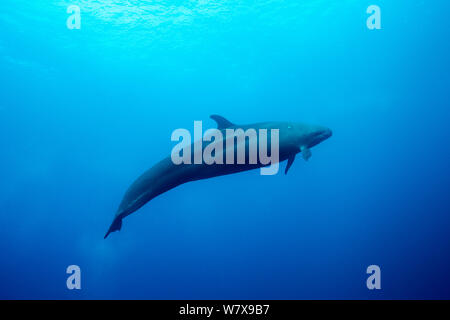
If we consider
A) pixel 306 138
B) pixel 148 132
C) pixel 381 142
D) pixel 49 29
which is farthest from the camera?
pixel 381 142

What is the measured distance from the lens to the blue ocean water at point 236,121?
26.9m

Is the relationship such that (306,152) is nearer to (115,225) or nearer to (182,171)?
(182,171)

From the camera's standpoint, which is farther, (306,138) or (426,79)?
(426,79)

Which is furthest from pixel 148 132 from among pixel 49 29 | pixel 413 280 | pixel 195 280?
pixel 413 280

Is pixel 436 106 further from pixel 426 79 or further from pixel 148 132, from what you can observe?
pixel 148 132

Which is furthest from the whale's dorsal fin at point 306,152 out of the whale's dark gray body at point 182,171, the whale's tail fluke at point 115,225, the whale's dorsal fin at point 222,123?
the whale's tail fluke at point 115,225

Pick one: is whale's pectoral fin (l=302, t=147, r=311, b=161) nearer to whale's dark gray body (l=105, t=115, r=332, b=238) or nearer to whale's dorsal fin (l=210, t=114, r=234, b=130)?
whale's dark gray body (l=105, t=115, r=332, b=238)

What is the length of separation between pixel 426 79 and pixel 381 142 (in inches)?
574

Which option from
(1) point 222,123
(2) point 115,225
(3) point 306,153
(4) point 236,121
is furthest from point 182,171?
(4) point 236,121

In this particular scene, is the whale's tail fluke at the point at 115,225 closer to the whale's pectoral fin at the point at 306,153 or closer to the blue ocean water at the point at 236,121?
the whale's pectoral fin at the point at 306,153

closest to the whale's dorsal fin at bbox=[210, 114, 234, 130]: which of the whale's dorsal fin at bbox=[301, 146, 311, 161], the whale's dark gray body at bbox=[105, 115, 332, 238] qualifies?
the whale's dark gray body at bbox=[105, 115, 332, 238]

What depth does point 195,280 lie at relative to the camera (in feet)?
176

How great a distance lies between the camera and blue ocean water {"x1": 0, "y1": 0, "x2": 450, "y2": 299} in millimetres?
26859

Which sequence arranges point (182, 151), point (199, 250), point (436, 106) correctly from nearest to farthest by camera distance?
1. point (182, 151)
2. point (436, 106)
3. point (199, 250)
